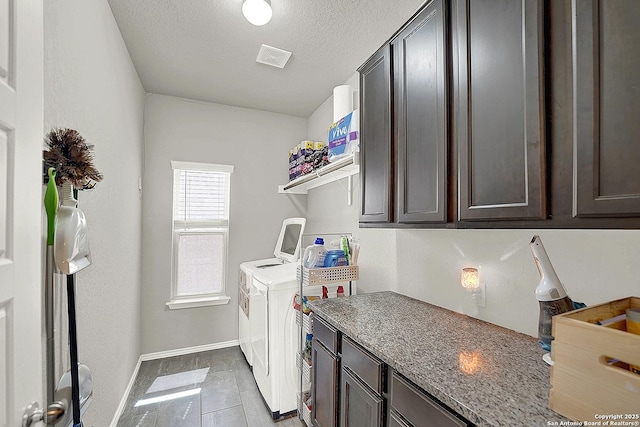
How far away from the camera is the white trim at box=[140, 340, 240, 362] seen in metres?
2.91

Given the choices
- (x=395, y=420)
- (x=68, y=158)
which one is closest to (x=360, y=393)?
(x=395, y=420)

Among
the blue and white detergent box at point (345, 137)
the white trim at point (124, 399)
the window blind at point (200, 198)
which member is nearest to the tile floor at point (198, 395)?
the white trim at point (124, 399)

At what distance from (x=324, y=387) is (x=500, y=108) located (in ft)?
5.11

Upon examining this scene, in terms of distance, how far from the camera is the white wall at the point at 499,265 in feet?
3.20

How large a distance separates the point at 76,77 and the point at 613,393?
2.12 m

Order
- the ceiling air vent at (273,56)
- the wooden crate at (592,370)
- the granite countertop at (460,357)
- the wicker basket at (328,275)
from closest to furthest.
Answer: the wooden crate at (592,370)
the granite countertop at (460,357)
the wicker basket at (328,275)
the ceiling air vent at (273,56)

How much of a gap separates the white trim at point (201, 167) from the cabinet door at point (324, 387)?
2.20 meters

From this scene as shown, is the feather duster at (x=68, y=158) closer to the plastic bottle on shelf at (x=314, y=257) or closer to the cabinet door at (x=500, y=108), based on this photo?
the plastic bottle on shelf at (x=314, y=257)

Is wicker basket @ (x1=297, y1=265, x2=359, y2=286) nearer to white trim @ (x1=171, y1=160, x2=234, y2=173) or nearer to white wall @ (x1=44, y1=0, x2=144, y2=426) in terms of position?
white wall @ (x1=44, y1=0, x2=144, y2=426)

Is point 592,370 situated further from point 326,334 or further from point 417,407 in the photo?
point 326,334

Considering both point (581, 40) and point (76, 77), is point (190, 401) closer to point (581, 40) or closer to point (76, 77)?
point (76, 77)

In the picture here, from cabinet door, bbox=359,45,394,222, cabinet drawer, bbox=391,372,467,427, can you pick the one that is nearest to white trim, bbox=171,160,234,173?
cabinet door, bbox=359,45,394,222

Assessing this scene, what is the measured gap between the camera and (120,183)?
2053 millimetres

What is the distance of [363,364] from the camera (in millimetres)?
1227
